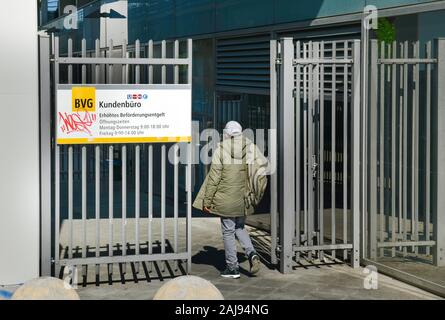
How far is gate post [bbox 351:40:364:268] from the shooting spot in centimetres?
908

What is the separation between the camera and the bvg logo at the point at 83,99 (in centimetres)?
793

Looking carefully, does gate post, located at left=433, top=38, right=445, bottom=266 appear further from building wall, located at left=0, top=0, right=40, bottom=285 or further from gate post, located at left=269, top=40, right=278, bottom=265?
building wall, located at left=0, top=0, right=40, bottom=285

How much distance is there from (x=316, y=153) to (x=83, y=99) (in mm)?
2947

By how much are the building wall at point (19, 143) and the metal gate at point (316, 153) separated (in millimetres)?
2729

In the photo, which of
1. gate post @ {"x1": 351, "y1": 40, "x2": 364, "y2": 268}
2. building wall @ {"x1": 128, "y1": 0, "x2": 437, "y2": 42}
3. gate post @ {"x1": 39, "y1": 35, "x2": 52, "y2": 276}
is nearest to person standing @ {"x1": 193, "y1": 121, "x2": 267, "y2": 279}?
gate post @ {"x1": 351, "y1": 40, "x2": 364, "y2": 268}

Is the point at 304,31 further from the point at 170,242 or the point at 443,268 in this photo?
the point at 443,268

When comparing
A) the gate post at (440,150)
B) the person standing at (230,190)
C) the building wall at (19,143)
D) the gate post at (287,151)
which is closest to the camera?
the building wall at (19,143)

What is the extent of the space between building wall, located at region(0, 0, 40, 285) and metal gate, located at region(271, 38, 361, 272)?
273 centimetres

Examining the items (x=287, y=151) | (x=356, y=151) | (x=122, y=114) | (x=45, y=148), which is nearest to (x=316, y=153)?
(x=356, y=151)

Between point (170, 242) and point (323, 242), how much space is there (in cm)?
226

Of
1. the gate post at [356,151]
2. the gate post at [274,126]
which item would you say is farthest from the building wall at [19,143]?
the gate post at [356,151]

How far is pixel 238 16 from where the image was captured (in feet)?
41.4

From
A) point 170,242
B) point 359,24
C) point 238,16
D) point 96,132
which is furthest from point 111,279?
point 238,16

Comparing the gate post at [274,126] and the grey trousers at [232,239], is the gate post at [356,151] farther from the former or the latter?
the grey trousers at [232,239]
